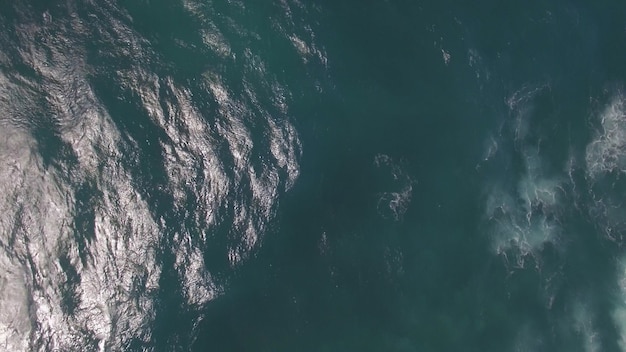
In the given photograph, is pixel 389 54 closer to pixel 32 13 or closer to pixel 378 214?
pixel 378 214

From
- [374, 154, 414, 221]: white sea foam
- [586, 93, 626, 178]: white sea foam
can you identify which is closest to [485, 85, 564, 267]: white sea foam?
[586, 93, 626, 178]: white sea foam

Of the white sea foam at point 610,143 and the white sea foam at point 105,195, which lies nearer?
the white sea foam at point 105,195

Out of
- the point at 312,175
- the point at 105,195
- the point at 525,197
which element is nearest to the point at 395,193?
the point at 312,175

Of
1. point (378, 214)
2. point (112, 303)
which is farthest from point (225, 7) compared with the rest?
point (112, 303)

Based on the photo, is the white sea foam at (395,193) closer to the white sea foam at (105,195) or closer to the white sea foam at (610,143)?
the white sea foam at (105,195)

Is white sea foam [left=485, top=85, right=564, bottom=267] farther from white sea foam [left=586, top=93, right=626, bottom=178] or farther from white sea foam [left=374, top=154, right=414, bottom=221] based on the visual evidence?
white sea foam [left=374, top=154, right=414, bottom=221]

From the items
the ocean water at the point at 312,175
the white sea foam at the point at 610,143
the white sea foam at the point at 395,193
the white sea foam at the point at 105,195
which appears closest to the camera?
the white sea foam at the point at 105,195

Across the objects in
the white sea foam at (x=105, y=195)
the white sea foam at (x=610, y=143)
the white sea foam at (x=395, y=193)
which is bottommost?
the white sea foam at (x=105, y=195)

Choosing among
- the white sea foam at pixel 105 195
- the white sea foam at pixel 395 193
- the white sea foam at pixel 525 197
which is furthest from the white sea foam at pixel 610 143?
the white sea foam at pixel 105 195

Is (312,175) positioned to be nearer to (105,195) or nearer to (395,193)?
(395,193)
